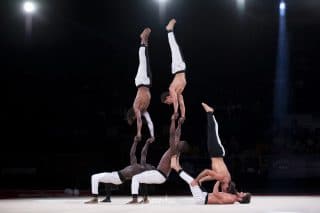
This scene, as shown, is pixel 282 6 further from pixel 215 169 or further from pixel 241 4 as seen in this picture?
pixel 215 169

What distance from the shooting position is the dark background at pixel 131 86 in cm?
1159

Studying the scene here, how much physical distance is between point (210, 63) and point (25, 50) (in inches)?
164

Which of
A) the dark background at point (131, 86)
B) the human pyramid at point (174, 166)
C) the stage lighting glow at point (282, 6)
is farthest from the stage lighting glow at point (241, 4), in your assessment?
the human pyramid at point (174, 166)

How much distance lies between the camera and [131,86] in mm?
11672

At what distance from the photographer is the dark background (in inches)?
456

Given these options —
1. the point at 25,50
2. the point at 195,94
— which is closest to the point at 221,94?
the point at 195,94

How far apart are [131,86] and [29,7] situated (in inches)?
109

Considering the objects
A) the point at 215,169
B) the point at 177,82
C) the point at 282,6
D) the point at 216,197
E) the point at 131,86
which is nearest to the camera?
the point at 216,197

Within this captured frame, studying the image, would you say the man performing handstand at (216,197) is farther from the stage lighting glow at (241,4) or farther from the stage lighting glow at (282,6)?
the stage lighting glow at (282,6)

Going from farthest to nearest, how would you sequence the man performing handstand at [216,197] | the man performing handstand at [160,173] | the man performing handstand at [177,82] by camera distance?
the man performing handstand at [177,82] < the man performing handstand at [160,173] < the man performing handstand at [216,197]

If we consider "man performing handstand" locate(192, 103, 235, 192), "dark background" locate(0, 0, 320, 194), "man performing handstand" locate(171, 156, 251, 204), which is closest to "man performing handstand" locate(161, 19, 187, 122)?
"man performing handstand" locate(192, 103, 235, 192)

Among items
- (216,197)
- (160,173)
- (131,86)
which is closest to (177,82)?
(160,173)

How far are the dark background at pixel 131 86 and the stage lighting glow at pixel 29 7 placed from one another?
168 mm

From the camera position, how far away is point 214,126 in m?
8.29
